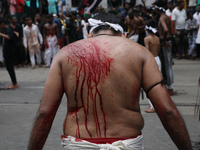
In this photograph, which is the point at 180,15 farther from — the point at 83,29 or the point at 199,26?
the point at 83,29

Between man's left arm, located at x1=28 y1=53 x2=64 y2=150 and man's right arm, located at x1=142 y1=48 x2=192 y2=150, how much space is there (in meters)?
0.53

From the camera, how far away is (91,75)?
7.68 ft

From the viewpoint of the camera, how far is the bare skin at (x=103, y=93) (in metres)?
2.28

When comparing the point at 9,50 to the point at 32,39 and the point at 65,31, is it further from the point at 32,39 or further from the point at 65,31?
the point at 65,31

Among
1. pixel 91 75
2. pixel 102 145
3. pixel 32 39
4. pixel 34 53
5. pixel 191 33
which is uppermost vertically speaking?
pixel 91 75

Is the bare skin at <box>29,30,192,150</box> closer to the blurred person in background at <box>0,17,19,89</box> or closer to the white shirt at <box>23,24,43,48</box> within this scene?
the blurred person in background at <box>0,17,19,89</box>

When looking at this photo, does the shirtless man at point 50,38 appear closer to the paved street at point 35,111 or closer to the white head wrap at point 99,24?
the paved street at point 35,111

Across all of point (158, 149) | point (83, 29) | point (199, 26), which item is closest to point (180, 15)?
point (199, 26)

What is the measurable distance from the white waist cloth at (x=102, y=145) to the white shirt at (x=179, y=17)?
1160cm

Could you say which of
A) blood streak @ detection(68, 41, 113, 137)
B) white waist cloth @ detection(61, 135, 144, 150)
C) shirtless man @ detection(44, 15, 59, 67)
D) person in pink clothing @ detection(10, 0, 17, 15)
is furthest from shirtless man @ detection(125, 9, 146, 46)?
white waist cloth @ detection(61, 135, 144, 150)

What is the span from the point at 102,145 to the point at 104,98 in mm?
283

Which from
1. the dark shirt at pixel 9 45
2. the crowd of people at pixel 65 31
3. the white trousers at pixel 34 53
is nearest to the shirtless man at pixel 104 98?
the dark shirt at pixel 9 45

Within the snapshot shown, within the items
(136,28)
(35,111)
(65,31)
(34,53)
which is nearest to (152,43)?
(35,111)

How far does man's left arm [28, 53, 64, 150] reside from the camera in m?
2.30
